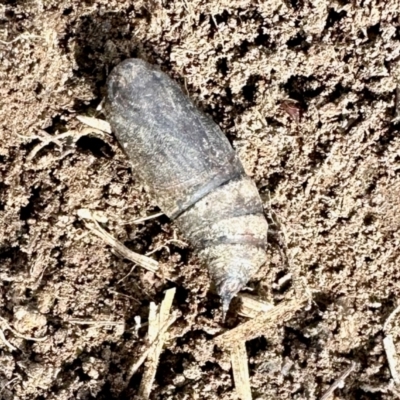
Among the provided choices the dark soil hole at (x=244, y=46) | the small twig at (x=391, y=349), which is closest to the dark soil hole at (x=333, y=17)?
the dark soil hole at (x=244, y=46)

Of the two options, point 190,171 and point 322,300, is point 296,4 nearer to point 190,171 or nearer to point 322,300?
point 190,171

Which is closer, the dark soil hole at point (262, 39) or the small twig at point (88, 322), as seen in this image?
the small twig at point (88, 322)

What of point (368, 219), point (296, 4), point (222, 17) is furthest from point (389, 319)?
point (222, 17)

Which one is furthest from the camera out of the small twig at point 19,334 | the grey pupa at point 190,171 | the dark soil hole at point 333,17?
the dark soil hole at point 333,17

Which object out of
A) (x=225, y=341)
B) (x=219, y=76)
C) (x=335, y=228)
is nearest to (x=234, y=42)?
(x=219, y=76)

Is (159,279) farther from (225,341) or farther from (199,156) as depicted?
(199,156)

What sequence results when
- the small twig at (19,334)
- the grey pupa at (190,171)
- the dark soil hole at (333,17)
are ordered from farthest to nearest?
the dark soil hole at (333,17) → the small twig at (19,334) → the grey pupa at (190,171)

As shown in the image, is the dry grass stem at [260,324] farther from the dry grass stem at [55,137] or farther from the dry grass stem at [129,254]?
the dry grass stem at [55,137]
